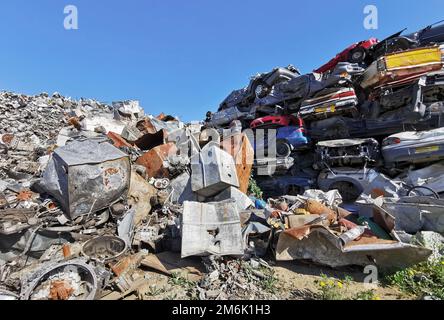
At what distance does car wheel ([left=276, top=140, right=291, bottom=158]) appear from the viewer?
662cm

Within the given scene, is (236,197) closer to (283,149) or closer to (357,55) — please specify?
(283,149)

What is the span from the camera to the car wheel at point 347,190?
565 centimetres

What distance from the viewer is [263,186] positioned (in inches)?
268

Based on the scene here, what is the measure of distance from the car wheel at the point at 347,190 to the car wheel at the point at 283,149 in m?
1.49

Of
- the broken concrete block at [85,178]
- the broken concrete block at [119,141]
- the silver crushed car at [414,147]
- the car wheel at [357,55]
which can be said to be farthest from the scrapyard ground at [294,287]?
the car wheel at [357,55]

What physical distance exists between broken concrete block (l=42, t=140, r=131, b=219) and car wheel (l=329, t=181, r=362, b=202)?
5.06 metres

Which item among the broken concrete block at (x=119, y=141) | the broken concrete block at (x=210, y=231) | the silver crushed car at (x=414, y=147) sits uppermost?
the broken concrete block at (x=119, y=141)

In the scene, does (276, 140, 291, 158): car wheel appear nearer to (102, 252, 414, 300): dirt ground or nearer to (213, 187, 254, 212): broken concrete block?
(213, 187, 254, 212): broken concrete block

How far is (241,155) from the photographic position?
232 inches

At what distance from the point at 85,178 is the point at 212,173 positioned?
2.43m

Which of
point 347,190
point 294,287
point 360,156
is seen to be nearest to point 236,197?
point 294,287

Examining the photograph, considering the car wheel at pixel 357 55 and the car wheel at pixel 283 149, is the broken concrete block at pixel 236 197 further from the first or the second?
the car wheel at pixel 357 55
